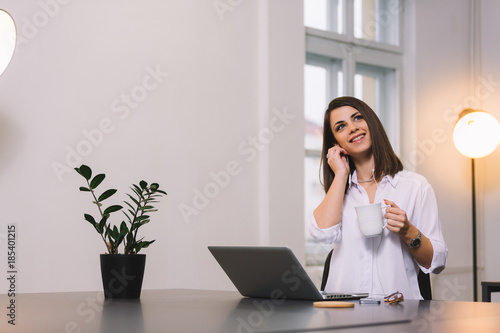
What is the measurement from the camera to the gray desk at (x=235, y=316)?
97cm

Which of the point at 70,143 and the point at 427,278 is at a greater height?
the point at 70,143

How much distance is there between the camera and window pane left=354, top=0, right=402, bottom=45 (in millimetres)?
4105

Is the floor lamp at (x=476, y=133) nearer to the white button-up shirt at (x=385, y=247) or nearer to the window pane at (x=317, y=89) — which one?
the window pane at (x=317, y=89)

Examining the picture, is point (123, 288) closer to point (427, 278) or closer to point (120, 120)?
point (427, 278)

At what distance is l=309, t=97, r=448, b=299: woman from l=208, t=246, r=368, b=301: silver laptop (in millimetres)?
527

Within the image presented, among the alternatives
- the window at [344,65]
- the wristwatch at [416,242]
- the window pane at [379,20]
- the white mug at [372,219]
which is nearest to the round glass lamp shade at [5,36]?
the white mug at [372,219]

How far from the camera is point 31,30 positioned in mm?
2658

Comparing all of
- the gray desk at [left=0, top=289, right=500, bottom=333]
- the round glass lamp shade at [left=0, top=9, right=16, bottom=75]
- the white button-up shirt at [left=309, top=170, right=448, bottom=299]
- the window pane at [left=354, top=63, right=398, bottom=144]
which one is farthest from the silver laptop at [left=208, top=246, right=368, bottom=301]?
the window pane at [left=354, top=63, right=398, bottom=144]

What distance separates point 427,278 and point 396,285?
14cm

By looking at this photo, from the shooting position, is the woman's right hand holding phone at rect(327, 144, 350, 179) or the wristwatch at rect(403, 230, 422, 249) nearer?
the wristwatch at rect(403, 230, 422, 249)

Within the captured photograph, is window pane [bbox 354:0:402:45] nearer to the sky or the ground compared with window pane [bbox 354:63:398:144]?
nearer to the sky

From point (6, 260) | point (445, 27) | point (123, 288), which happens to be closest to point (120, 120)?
point (6, 260)

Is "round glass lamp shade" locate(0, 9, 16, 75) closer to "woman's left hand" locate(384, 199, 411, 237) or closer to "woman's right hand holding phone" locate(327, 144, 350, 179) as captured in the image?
"woman's right hand holding phone" locate(327, 144, 350, 179)

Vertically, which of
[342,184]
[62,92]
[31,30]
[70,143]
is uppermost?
[31,30]
